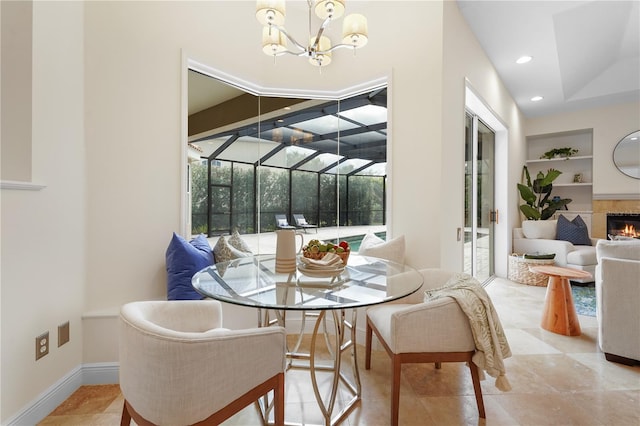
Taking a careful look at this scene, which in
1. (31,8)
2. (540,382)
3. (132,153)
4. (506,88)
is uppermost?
(506,88)

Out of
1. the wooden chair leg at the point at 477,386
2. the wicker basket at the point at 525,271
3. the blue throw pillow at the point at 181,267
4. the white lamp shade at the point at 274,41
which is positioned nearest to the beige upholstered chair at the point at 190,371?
the blue throw pillow at the point at 181,267

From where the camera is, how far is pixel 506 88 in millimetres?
4547

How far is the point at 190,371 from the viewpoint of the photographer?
100cm

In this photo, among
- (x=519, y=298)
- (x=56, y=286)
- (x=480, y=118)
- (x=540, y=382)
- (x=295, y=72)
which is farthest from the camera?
(x=480, y=118)

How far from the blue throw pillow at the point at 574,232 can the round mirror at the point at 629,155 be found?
4.42ft

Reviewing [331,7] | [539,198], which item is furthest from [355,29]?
[539,198]

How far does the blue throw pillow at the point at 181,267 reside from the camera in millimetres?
1993

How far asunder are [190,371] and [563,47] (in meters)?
4.86

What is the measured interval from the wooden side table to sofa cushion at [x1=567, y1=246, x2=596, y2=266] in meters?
1.92

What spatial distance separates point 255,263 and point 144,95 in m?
1.45

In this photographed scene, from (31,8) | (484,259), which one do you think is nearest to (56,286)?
(31,8)

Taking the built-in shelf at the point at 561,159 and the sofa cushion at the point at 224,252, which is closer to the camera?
the sofa cushion at the point at 224,252

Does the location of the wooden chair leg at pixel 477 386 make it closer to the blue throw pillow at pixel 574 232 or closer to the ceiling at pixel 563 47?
the ceiling at pixel 563 47

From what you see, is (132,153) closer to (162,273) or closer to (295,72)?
(162,273)
